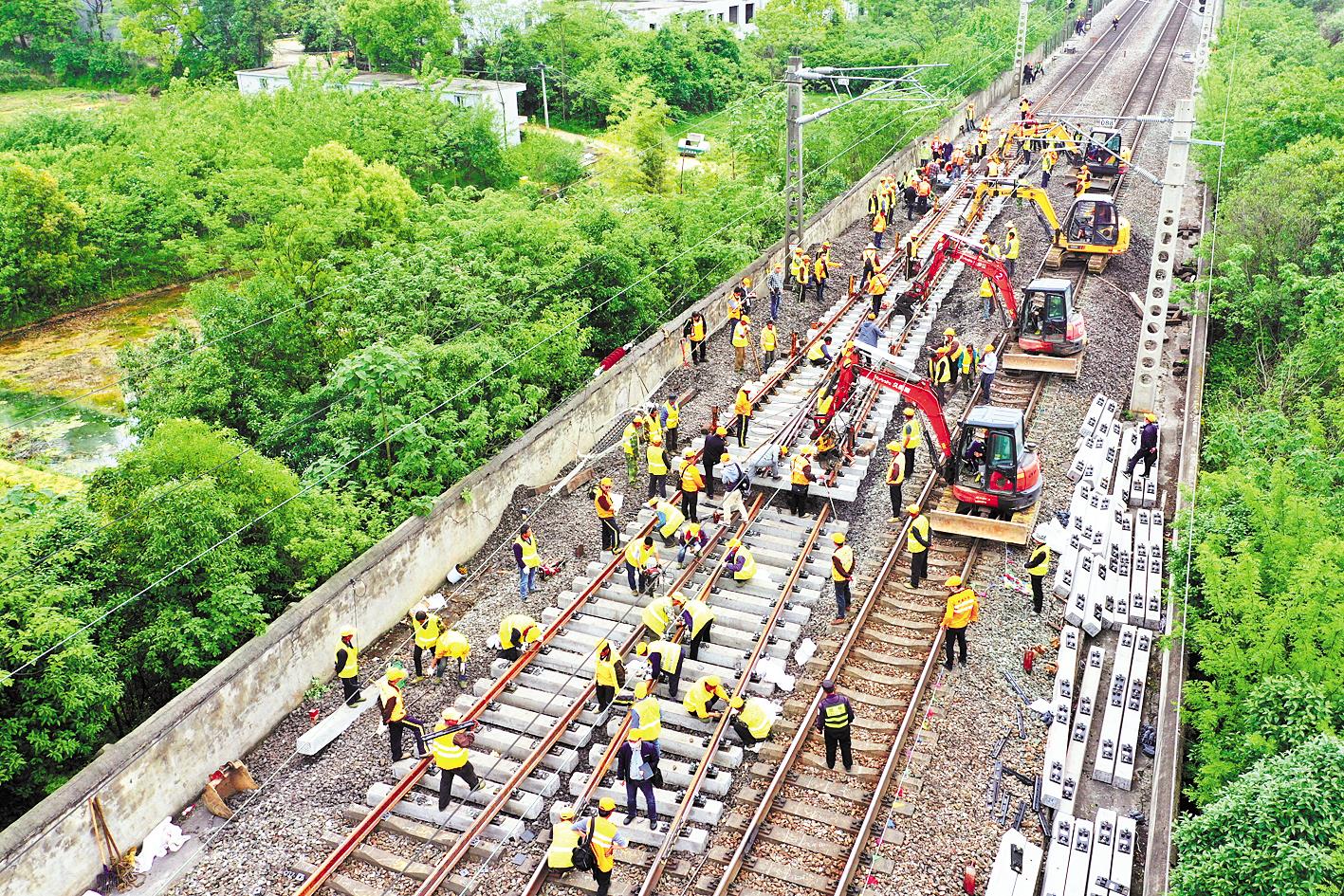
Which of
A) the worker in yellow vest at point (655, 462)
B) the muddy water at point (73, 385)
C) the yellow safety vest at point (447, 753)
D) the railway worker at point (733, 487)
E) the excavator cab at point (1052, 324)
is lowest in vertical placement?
the muddy water at point (73, 385)

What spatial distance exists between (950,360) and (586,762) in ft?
43.0

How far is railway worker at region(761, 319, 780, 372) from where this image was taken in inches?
1029

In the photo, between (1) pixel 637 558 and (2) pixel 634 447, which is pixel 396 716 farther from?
(2) pixel 634 447

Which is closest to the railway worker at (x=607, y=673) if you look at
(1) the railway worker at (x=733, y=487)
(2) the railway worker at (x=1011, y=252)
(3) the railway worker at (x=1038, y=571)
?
(1) the railway worker at (x=733, y=487)

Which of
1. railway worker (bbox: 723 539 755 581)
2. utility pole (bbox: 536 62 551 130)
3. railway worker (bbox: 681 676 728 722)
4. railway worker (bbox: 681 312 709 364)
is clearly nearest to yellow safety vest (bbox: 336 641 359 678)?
railway worker (bbox: 681 676 728 722)

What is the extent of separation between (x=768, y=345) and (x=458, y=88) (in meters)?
34.7

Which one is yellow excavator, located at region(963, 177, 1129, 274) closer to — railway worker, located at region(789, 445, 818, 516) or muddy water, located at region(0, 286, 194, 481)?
railway worker, located at region(789, 445, 818, 516)

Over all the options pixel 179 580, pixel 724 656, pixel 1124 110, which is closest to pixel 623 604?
pixel 724 656

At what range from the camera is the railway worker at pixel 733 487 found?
2056cm

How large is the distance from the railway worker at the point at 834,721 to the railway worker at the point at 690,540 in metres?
4.94

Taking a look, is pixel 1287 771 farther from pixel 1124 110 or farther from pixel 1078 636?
pixel 1124 110

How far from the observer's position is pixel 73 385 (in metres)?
34.6

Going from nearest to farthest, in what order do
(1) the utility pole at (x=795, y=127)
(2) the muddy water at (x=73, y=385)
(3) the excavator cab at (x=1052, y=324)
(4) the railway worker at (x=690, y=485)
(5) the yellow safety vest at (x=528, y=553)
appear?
(5) the yellow safety vest at (x=528, y=553), (4) the railway worker at (x=690, y=485), (3) the excavator cab at (x=1052, y=324), (1) the utility pole at (x=795, y=127), (2) the muddy water at (x=73, y=385)

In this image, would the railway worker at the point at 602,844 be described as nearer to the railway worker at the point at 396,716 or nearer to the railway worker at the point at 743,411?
the railway worker at the point at 396,716
